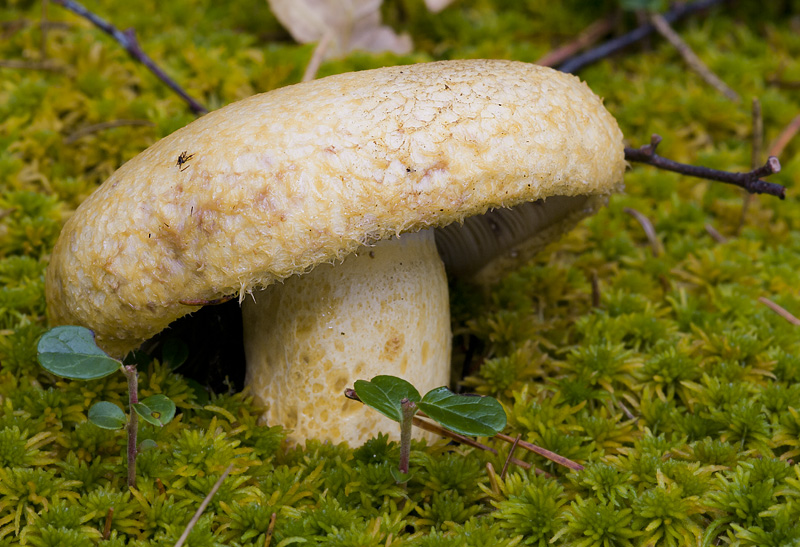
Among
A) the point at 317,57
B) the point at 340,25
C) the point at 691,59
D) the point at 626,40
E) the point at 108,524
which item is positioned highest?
the point at 340,25

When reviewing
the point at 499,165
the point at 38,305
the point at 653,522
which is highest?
the point at 499,165

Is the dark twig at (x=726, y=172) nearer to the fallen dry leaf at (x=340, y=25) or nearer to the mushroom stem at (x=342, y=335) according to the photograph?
the mushroom stem at (x=342, y=335)

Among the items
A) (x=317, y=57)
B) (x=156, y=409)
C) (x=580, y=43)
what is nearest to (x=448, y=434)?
(x=156, y=409)

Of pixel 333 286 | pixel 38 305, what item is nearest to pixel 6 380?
pixel 38 305

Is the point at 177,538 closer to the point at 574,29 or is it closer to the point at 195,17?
the point at 195,17

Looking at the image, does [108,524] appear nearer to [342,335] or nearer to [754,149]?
[342,335]

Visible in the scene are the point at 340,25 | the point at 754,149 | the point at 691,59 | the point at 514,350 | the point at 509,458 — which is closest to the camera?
the point at 509,458
